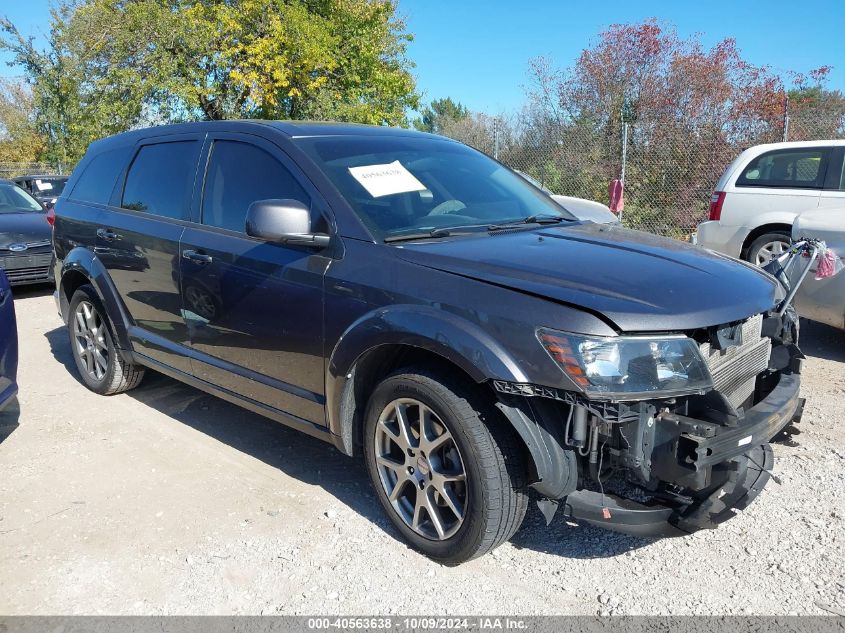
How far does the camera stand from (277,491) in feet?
11.8

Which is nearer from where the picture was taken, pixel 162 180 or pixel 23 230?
pixel 162 180

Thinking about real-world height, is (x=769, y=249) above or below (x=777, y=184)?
below

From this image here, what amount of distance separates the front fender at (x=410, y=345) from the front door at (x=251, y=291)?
129 mm

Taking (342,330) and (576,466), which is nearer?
(576,466)

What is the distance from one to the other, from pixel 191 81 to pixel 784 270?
16.7m

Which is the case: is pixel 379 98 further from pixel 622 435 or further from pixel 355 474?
pixel 622 435

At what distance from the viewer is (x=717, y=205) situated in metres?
7.85

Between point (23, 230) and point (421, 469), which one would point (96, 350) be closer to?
point (421, 469)

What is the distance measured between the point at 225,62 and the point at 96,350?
13894mm

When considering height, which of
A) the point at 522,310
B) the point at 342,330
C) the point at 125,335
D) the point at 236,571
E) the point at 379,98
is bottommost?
the point at 236,571

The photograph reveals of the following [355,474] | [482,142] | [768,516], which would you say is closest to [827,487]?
[768,516]

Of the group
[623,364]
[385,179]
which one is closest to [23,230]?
[385,179]

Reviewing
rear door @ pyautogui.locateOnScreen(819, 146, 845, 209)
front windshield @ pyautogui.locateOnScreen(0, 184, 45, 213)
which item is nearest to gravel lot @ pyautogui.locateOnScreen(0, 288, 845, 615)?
rear door @ pyautogui.locateOnScreen(819, 146, 845, 209)

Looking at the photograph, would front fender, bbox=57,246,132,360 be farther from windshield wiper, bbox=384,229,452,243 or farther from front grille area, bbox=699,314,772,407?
front grille area, bbox=699,314,772,407
